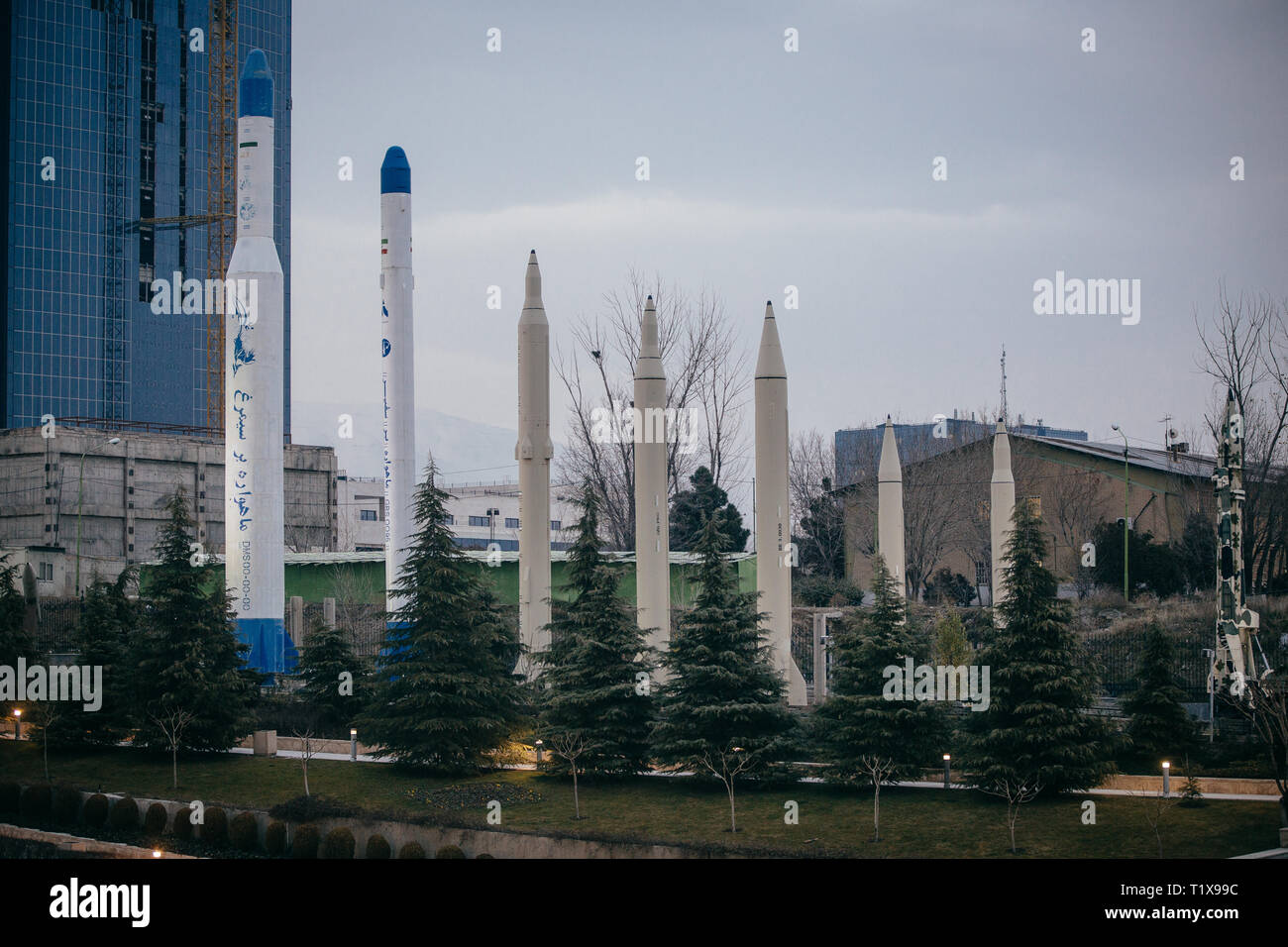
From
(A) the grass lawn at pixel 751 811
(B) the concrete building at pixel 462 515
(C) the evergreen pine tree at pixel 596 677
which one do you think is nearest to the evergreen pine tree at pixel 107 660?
(A) the grass lawn at pixel 751 811

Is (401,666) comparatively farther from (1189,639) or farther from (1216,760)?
(1189,639)

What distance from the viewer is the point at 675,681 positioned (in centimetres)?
2759

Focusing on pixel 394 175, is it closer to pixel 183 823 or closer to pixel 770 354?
pixel 770 354

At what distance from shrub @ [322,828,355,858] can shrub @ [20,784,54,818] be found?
7.13 m

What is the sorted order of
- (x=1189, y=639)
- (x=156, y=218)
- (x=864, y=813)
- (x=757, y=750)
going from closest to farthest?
(x=864, y=813)
(x=757, y=750)
(x=1189, y=639)
(x=156, y=218)

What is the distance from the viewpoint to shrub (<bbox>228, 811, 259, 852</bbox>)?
2431 cm

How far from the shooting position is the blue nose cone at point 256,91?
38438 millimetres

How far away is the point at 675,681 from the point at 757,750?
2298 millimetres

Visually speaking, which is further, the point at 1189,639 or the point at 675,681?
the point at 1189,639

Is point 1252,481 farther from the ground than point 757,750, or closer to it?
farther from the ground

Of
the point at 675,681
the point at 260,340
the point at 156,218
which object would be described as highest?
the point at 156,218

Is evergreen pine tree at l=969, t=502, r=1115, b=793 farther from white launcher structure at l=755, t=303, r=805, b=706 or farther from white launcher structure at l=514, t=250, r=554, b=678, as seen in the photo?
white launcher structure at l=514, t=250, r=554, b=678

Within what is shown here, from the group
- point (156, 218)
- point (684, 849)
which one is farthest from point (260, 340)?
point (156, 218)

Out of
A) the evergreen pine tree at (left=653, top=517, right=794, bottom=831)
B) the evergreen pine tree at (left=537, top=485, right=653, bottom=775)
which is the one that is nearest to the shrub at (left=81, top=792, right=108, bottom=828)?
the evergreen pine tree at (left=537, top=485, right=653, bottom=775)
